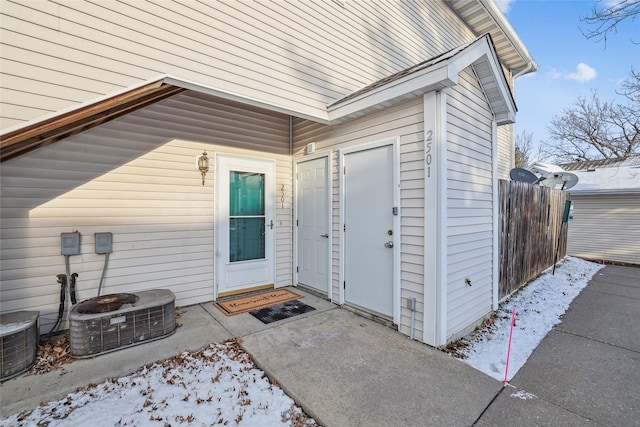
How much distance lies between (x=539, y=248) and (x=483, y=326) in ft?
12.2

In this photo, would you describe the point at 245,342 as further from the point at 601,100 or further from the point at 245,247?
the point at 601,100

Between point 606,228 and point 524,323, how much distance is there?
7.47 m

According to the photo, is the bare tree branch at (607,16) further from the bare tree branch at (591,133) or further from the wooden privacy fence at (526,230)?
the bare tree branch at (591,133)

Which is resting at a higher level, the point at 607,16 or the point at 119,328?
the point at 607,16

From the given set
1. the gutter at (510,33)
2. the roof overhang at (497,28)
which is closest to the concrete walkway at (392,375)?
the roof overhang at (497,28)

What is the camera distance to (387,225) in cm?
347

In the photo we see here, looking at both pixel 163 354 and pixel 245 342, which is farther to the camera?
pixel 245 342

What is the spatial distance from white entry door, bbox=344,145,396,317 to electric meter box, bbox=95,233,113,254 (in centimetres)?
A: 298

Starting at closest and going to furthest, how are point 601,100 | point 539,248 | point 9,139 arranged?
point 9,139
point 539,248
point 601,100

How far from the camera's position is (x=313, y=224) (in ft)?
15.3

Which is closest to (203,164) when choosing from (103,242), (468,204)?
(103,242)

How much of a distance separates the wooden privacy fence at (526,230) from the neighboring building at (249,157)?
776 mm

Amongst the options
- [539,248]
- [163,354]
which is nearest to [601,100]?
[539,248]

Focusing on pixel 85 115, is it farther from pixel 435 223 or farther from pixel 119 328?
pixel 435 223
